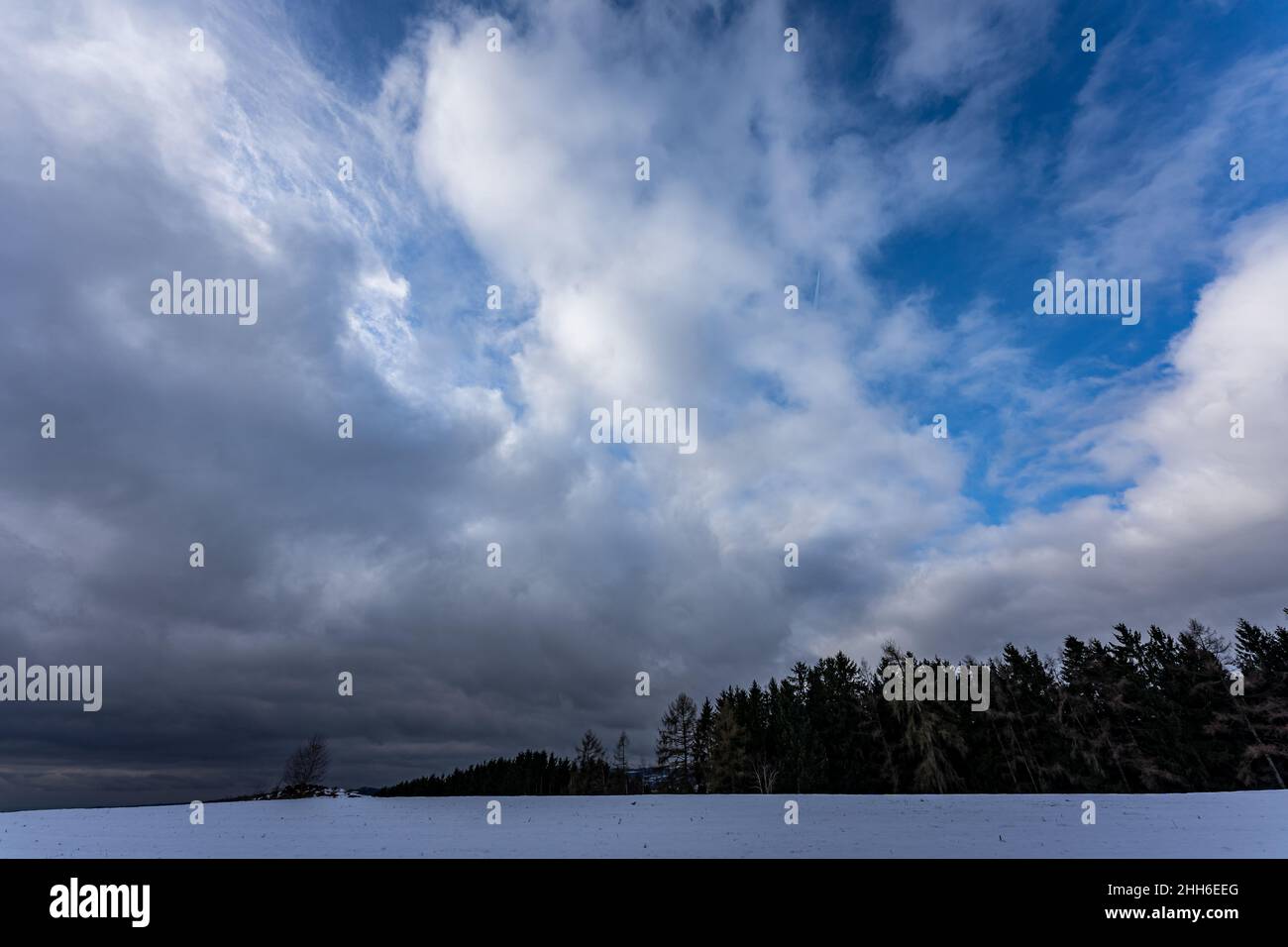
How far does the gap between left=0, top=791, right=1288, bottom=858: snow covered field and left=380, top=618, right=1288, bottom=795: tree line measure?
1470 inches

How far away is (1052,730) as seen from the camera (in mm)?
63500

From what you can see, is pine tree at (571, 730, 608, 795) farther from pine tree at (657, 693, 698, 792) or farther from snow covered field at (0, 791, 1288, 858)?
snow covered field at (0, 791, 1288, 858)

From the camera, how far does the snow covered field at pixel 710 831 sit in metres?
15.3

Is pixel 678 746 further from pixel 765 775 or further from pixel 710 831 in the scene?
pixel 710 831

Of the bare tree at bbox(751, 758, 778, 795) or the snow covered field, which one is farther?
the bare tree at bbox(751, 758, 778, 795)

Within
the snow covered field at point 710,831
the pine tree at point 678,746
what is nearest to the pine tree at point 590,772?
the pine tree at point 678,746

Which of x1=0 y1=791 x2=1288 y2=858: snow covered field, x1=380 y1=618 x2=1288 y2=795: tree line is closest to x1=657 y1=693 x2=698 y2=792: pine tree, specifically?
x1=380 y1=618 x2=1288 y2=795: tree line

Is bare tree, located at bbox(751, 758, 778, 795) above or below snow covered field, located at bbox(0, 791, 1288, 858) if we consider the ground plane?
below

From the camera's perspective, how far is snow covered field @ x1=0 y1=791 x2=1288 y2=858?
15336 millimetres

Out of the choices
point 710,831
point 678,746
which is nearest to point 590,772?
point 678,746

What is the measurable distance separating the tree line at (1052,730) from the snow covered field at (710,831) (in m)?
37.3

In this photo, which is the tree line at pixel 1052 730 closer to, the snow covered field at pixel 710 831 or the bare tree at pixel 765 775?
the bare tree at pixel 765 775

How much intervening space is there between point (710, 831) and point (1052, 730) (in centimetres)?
6366
